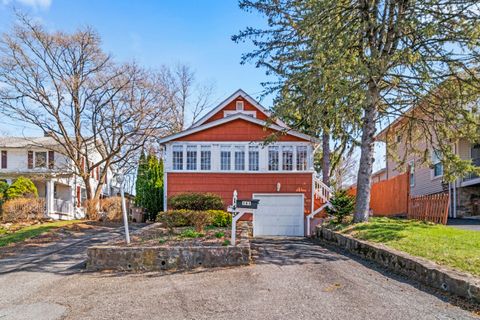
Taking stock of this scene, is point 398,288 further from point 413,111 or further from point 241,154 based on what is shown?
point 241,154

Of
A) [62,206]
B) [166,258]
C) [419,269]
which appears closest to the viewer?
[419,269]

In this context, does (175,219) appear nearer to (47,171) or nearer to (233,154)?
(233,154)

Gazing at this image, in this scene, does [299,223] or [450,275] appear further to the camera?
[299,223]

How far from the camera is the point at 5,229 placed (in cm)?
1661

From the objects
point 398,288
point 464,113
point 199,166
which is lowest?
point 398,288

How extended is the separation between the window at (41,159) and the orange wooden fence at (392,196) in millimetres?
20997

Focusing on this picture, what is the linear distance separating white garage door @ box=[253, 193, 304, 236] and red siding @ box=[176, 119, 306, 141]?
2532mm

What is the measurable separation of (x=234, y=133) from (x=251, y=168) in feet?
5.50

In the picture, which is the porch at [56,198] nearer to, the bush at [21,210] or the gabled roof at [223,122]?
the bush at [21,210]

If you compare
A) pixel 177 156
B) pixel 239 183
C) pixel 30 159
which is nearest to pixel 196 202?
pixel 239 183

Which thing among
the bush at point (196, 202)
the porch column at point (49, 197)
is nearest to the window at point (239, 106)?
the bush at point (196, 202)

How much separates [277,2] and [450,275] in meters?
12.2

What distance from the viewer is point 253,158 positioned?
687 inches

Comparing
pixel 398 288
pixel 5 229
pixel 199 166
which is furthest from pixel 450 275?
pixel 5 229
